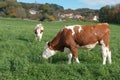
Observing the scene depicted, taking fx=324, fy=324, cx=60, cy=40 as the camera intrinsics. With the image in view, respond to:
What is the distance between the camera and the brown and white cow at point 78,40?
1284 centimetres

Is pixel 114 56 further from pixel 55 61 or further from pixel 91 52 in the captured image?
pixel 55 61

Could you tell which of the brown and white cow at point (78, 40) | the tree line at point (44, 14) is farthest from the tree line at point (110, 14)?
the brown and white cow at point (78, 40)

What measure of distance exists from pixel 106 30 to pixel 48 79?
4131 mm

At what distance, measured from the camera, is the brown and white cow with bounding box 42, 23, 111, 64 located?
1284 centimetres

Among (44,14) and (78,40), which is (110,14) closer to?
(44,14)

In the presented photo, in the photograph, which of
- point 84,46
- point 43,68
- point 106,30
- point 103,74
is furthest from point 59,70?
point 106,30

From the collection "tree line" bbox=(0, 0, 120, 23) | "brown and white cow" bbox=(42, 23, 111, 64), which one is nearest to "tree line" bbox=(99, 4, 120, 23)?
"tree line" bbox=(0, 0, 120, 23)

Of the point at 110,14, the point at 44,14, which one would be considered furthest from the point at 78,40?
the point at 44,14

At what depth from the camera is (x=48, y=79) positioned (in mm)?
10250

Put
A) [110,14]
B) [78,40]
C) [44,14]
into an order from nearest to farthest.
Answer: [78,40], [110,14], [44,14]

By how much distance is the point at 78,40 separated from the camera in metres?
12.9

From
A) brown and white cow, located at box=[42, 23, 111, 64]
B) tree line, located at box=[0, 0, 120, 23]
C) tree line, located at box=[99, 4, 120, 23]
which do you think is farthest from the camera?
tree line, located at box=[0, 0, 120, 23]

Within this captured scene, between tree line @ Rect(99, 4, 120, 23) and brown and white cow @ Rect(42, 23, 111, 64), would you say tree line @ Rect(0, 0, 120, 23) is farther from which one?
brown and white cow @ Rect(42, 23, 111, 64)

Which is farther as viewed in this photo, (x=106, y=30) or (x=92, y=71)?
(x=106, y=30)
